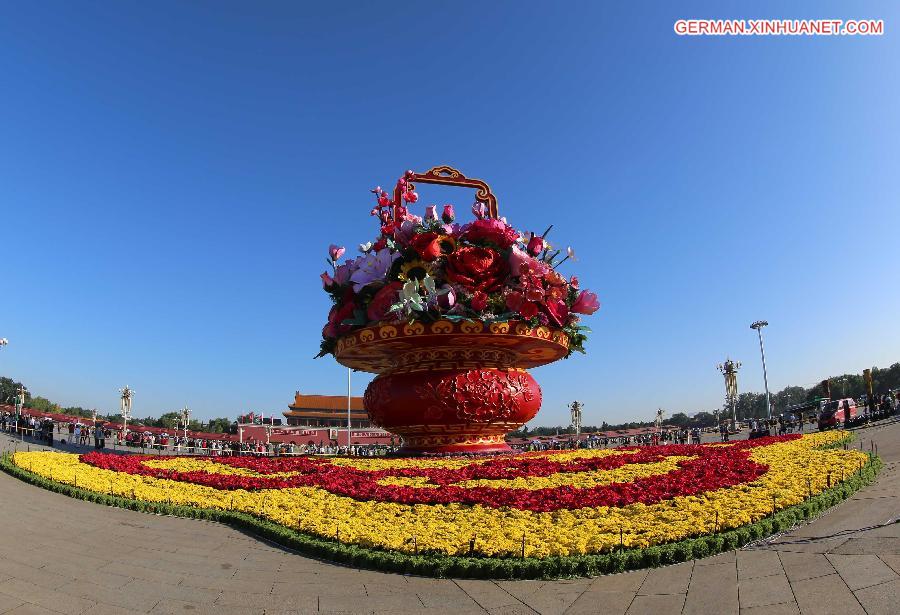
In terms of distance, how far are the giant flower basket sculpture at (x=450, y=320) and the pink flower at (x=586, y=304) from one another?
1.1 inches

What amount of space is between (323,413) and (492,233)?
51.0 m

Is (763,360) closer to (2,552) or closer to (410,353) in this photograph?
(410,353)

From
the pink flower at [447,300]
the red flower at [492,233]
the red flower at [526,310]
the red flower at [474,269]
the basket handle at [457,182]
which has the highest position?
the basket handle at [457,182]

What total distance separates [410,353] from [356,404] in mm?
52583

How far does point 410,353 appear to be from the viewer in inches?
546

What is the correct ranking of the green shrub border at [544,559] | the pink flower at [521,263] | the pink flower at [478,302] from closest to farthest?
1. the green shrub border at [544,559]
2. the pink flower at [478,302]
3. the pink flower at [521,263]

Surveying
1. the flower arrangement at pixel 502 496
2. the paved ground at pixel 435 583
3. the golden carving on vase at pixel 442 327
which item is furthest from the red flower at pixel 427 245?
the paved ground at pixel 435 583

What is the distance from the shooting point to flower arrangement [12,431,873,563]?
4.65 m

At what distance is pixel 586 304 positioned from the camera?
14875 mm

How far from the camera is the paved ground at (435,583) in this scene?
11.1 feet

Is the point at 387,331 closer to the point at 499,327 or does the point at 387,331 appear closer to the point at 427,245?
the point at 427,245

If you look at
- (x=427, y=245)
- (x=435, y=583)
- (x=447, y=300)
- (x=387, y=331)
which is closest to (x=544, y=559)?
(x=435, y=583)

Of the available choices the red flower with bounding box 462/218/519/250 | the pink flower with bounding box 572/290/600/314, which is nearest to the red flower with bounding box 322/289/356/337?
the red flower with bounding box 462/218/519/250

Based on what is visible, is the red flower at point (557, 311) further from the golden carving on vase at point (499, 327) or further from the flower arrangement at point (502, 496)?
the flower arrangement at point (502, 496)
